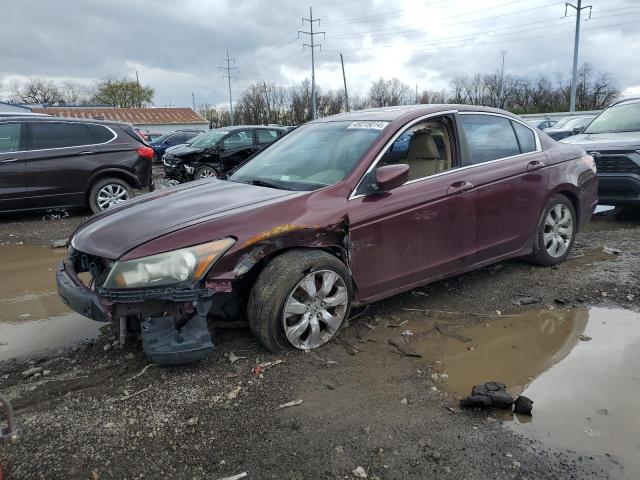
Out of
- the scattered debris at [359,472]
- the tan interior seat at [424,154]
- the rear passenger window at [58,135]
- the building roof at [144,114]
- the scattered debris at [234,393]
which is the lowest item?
the scattered debris at [359,472]

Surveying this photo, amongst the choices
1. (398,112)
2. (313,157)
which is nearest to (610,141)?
(398,112)

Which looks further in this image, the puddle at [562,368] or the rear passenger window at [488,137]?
the rear passenger window at [488,137]

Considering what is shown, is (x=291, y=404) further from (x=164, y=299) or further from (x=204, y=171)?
(x=204, y=171)

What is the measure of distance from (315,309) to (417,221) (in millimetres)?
1059

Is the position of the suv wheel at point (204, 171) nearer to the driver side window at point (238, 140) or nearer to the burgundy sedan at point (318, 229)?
the driver side window at point (238, 140)

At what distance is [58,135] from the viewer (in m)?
8.45

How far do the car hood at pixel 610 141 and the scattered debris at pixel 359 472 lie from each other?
641 cm

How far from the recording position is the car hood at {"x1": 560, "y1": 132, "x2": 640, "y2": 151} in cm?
718

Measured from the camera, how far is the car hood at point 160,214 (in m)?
3.15

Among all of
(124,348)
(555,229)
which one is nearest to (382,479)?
(124,348)

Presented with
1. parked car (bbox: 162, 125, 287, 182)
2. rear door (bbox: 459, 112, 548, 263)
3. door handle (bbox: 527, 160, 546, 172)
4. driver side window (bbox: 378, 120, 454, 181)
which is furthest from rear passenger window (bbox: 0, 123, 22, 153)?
door handle (bbox: 527, 160, 546, 172)

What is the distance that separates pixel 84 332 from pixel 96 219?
98cm

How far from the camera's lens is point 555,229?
5.17 m

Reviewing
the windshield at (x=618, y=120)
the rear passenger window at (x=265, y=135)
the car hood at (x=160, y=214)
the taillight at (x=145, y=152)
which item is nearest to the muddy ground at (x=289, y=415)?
the car hood at (x=160, y=214)
